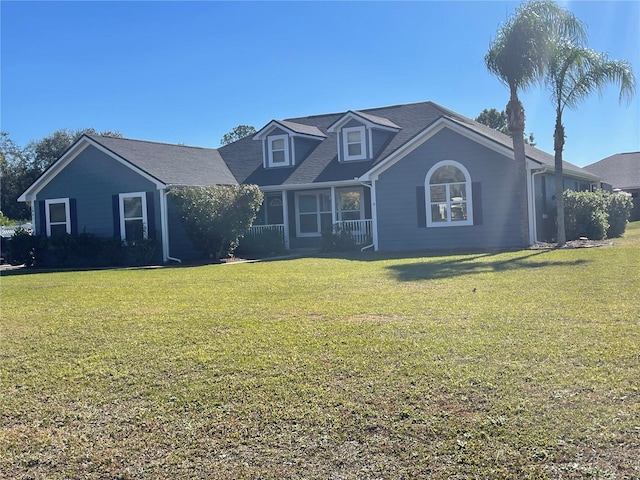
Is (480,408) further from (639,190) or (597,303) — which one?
(639,190)

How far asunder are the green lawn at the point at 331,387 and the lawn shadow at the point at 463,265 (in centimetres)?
265

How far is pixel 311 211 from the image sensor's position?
25375 millimetres

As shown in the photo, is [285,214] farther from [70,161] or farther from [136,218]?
[70,161]

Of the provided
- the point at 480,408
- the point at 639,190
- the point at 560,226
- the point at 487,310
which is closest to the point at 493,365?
the point at 480,408

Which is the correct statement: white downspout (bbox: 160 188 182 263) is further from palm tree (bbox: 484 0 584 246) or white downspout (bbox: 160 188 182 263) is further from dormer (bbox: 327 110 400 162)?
palm tree (bbox: 484 0 584 246)

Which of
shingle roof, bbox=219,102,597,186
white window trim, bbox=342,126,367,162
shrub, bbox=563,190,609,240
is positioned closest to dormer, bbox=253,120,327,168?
shingle roof, bbox=219,102,597,186

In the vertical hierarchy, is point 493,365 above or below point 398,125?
below

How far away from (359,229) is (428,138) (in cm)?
438

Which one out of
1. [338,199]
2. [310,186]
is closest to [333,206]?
[338,199]

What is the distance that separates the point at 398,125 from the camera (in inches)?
1040

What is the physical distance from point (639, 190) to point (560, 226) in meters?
28.5

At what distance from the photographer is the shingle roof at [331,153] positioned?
24.0 meters

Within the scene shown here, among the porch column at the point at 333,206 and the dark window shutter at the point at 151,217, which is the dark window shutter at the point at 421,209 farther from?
the dark window shutter at the point at 151,217

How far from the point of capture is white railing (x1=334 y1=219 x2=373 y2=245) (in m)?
23.1
